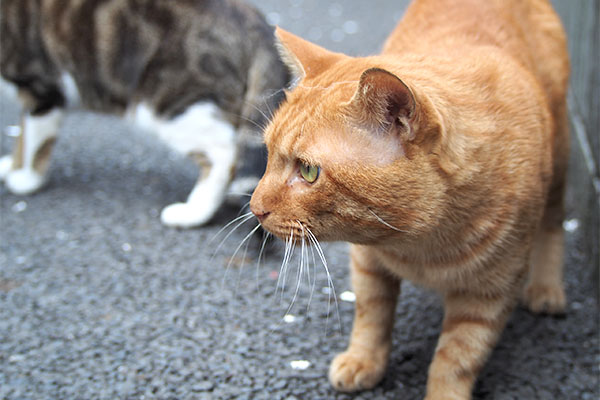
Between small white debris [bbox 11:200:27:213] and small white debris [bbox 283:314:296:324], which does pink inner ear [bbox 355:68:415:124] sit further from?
small white debris [bbox 11:200:27:213]

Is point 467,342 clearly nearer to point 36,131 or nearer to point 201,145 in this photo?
point 201,145

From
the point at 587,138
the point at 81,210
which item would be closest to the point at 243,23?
the point at 81,210

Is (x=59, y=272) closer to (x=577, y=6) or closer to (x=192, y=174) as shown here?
(x=192, y=174)

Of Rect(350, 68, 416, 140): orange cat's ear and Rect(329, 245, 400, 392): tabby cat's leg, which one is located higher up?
Rect(350, 68, 416, 140): orange cat's ear

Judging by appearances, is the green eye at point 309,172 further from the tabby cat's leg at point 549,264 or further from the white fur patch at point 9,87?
the white fur patch at point 9,87

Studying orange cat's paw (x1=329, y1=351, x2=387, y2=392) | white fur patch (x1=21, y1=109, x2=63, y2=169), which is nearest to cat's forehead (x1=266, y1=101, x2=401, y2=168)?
orange cat's paw (x1=329, y1=351, x2=387, y2=392)

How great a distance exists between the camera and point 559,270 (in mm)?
2562

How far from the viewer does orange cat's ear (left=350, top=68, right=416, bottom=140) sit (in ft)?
4.53

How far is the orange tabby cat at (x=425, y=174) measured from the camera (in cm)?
153

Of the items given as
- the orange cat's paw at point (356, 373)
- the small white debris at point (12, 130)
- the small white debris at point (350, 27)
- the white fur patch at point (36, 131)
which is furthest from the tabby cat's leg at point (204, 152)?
the small white debris at point (350, 27)

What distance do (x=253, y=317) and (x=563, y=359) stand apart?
1.19 metres

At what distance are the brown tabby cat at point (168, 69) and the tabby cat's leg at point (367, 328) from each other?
44.8 inches

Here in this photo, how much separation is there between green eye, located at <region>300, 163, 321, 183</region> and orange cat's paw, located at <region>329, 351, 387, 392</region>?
2.60 feet

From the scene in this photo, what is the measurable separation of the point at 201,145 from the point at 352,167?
1.83 m
